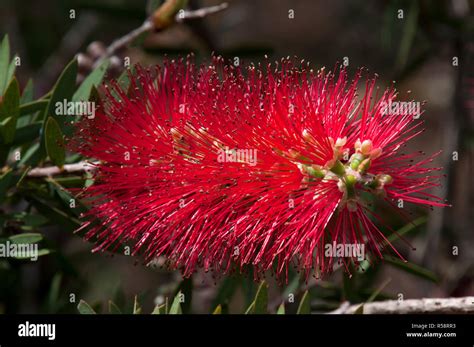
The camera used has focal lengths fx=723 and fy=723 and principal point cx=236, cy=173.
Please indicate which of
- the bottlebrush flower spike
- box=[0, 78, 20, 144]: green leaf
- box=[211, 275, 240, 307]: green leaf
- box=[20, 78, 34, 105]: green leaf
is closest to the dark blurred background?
box=[211, 275, 240, 307]: green leaf

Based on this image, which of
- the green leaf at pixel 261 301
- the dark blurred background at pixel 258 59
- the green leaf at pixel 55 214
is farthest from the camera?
the dark blurred background at pixel 258 59

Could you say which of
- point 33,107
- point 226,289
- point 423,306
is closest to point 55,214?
point 33,107

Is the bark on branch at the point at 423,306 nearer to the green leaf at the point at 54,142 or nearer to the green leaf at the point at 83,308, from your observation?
the green leaf at the point at 83,308

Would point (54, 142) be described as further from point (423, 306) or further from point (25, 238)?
point (423, 306)

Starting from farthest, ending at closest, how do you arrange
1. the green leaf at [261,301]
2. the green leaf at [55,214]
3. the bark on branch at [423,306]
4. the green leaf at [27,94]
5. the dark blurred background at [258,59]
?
the dark blurred background at [258,59], the green leaf at [27,94], the green leaf at [55,214], the green leaf at [261,301], the bark on branch at [423,306]

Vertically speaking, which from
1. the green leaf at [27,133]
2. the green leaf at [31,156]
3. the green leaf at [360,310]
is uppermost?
the green leaf at [27,133]

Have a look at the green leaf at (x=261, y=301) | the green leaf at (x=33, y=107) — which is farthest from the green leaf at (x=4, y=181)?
the green leaf at (x=261, y=301)

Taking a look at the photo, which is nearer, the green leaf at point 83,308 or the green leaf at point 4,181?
the green leaf at point 83,308
